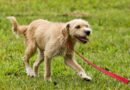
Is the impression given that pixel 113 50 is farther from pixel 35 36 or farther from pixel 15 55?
pixel 35 36

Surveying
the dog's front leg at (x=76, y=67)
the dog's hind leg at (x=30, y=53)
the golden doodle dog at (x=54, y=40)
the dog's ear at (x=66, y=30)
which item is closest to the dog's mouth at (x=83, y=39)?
the golden doodle dog at (x=54, y=40)

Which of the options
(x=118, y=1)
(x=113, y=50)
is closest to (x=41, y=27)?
(x=113, y=50)

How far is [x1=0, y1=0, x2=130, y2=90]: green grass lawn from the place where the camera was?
27.9ft

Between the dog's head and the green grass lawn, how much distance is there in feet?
2.54

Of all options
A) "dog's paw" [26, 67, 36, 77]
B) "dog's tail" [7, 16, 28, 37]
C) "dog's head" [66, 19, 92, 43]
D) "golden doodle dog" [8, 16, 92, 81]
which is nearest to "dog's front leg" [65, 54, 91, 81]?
"golden doodle dog" [8, 16, 92, 81]

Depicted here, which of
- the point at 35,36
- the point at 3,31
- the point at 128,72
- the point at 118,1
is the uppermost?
the point at 35,36

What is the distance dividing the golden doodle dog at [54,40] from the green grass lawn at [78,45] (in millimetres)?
243

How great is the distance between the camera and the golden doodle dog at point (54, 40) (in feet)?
26.9

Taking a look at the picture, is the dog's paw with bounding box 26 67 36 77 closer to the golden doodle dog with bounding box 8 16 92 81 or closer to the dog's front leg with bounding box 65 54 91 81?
the golden doodle dog with bounding box 8 16 92 81

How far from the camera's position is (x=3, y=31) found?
15539 mm

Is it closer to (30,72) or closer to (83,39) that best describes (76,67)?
(83,39)

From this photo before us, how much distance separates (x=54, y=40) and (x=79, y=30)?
2.23 ft

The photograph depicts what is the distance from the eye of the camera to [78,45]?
9289 millimetres

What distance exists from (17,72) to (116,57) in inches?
110
